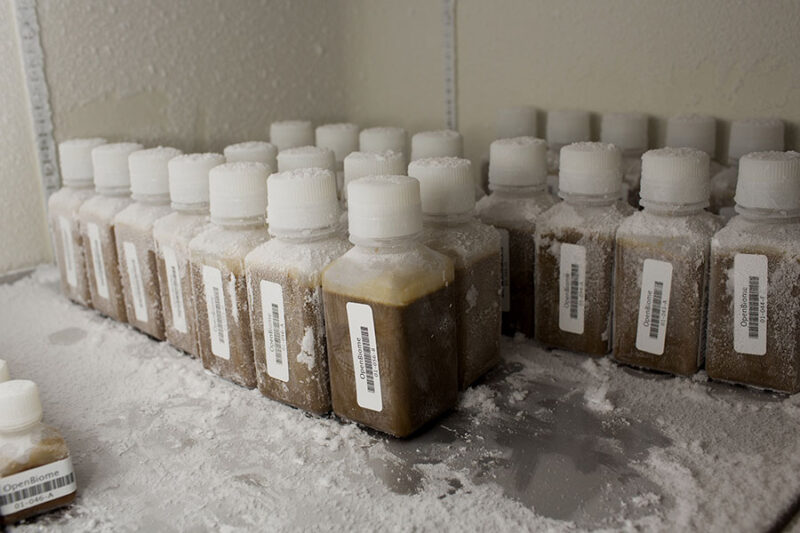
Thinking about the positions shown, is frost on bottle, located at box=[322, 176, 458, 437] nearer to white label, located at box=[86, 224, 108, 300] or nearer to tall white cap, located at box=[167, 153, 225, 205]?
tall white cap, located at box=[167, 153, 225, 205]

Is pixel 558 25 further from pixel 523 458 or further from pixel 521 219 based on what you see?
pixel 523 458

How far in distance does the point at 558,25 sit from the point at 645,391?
659 mm

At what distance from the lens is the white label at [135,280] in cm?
102

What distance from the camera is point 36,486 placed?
25.2 inches

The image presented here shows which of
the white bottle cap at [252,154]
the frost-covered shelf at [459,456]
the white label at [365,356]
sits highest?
the white bottle cap at [252,154]

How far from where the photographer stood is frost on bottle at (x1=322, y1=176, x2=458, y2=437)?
0.71m

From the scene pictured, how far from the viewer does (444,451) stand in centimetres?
72

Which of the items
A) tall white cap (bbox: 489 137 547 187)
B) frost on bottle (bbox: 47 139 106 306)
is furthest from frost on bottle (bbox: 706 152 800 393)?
frost on bottle (bbox: 47 139 106 306)

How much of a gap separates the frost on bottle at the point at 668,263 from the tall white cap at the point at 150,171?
0.58 m

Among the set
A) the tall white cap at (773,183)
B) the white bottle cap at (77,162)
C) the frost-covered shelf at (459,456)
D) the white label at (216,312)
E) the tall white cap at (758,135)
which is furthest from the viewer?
the white bottle cap at (77,162)

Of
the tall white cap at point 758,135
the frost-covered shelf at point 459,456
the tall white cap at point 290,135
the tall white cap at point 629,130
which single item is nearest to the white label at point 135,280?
the frost-covered shelf at point 459,456

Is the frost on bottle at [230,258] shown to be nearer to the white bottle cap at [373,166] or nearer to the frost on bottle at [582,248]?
the white bottle cap at [373,166]

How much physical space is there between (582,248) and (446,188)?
0.59ft

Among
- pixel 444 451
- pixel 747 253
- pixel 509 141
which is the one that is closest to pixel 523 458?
pixel 444 451
